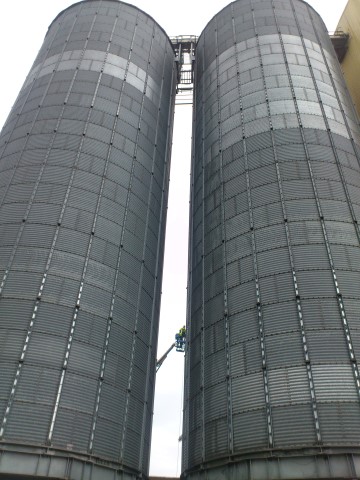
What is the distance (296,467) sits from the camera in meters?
20.1

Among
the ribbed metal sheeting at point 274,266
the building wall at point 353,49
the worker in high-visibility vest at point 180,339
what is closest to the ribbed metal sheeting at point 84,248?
the ribbed metal sheeting at point 274,266

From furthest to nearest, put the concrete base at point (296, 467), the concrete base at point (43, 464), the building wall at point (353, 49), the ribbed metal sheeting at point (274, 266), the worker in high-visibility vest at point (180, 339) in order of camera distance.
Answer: the worker in high-visibility vest at point (180, 339) < the building wall at point (353, 49) < the ribbed metal sheeting at point (274, 266) < the concrete base at point (43, 464) < the concrete base at point (296, 467)

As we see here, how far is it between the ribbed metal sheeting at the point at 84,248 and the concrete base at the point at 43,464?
128mm

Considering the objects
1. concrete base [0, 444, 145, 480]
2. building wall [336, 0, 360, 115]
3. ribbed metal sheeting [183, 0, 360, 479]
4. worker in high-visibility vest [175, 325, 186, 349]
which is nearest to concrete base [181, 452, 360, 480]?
ribbed metal sheeting [183, 0, 360, 479]

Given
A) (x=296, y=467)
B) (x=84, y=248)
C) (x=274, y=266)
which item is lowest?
(x=296, y=467)

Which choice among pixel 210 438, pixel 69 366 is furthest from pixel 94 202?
pixel 210 438

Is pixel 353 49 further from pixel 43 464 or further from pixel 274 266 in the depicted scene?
pixel 43 464

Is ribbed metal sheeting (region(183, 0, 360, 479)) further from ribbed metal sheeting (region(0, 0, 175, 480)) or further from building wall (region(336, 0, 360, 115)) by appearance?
building wall (region(336, 0, 360, 115))

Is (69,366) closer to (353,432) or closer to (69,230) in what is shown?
(69,230)

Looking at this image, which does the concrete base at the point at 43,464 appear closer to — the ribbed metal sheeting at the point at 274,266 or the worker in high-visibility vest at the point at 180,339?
the ribbed metal sheeting at the point at 274,266

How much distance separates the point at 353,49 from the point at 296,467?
49644 millimetres

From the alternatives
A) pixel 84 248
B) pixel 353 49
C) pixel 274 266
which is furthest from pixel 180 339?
pixel 353 49

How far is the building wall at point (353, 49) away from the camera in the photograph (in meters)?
53.0

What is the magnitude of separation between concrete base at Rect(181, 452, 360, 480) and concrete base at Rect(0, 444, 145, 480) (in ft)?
21.3
